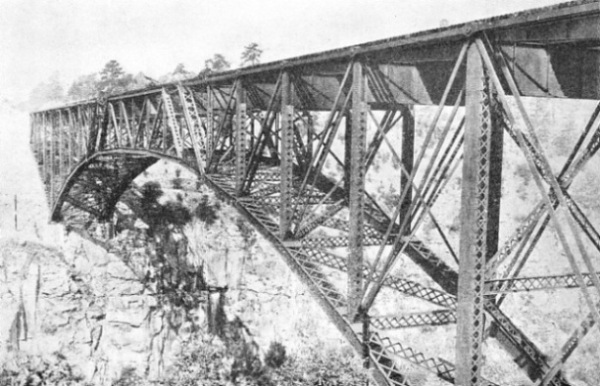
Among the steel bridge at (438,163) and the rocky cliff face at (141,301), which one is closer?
the steel bridge at (438,163)

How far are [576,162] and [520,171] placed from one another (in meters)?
26.6

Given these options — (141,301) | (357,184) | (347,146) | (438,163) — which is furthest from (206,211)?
(357,184)

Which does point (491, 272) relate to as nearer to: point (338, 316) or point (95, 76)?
point (338, 316)

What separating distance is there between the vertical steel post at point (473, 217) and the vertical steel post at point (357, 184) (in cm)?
229

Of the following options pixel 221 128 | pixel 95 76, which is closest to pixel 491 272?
pixel 221 128

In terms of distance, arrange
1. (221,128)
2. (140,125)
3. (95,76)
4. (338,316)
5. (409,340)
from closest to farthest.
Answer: (338,316)
(221,128)
(140,125)
(409,340)
(95,76)

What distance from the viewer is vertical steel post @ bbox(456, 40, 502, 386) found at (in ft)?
18.1

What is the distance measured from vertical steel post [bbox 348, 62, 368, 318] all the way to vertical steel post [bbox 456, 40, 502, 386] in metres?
2.29

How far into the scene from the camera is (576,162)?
5.95m

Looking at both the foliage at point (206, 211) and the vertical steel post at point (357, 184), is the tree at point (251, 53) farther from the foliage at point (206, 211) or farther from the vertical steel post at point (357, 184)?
the vertical steel post at point (357, 184)

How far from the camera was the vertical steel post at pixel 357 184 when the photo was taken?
773 cm

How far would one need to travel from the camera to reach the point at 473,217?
219 inches

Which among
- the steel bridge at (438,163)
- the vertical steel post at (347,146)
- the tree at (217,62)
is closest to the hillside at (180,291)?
the steel bridge at (438,163)

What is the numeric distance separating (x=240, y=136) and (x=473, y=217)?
7.19 m
